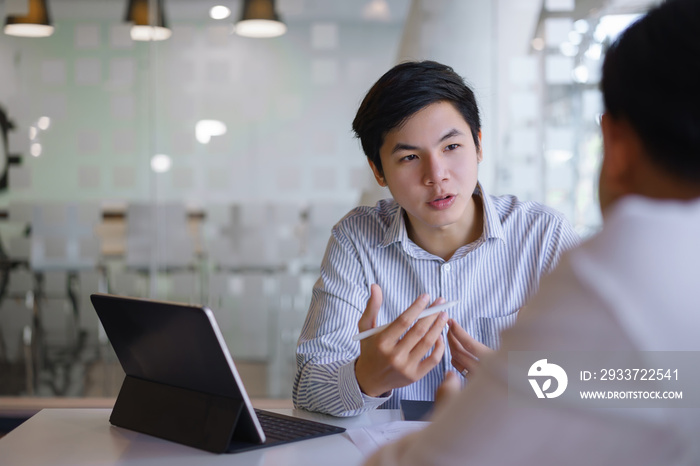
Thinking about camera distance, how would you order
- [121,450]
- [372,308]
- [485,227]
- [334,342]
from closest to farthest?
1. [121,450]
2. [372,308]
3. [334,342]
4. [485,227]

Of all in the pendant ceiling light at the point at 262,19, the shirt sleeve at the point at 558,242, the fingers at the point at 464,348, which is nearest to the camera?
the fingers at the point at 464,348

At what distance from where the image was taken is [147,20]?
12.5ft

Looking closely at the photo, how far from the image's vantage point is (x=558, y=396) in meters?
0.51

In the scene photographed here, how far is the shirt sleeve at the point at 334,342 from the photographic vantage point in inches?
51.4

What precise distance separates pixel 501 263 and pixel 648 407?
1189 millimetres

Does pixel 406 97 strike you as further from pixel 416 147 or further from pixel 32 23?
pixel 32 23

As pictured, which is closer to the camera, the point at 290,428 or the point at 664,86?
the point at 664,86

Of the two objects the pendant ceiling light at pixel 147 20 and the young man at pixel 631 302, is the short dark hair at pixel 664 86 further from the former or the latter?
the pendant ceiling light at pixel 147 20

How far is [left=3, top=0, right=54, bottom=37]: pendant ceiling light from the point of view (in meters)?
3.81

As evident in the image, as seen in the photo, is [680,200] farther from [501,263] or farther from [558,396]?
[501,263]

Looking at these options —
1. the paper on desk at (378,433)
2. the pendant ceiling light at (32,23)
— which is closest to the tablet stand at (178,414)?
the paper on desk at (378,433)

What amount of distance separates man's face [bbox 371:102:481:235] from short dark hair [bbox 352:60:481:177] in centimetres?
2

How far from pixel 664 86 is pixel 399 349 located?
0.72 m

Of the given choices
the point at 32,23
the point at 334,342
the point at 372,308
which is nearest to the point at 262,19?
the point at 32,23
